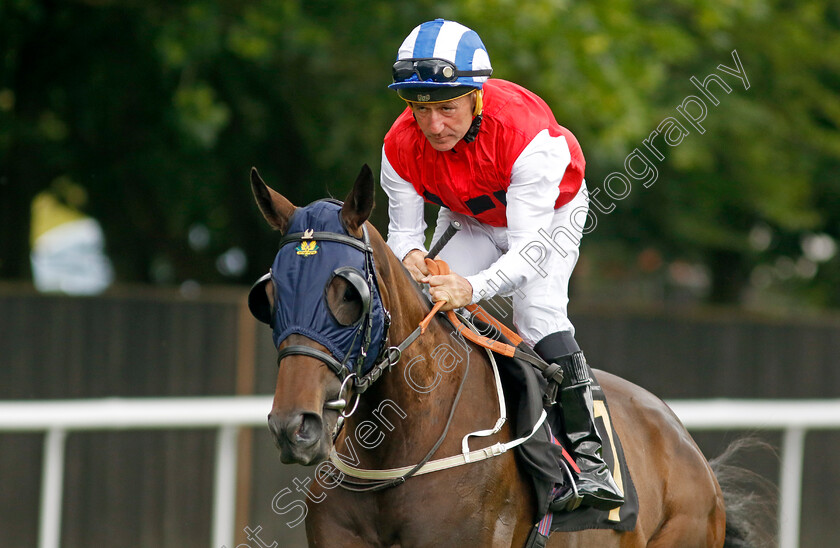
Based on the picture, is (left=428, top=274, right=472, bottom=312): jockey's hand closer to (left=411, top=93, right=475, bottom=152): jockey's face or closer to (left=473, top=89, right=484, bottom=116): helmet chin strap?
(left=411, top=93, right=475, bottom=152): jockey's face

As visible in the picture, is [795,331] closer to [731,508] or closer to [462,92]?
[731,508]

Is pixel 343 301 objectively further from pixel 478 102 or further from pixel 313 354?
pixel 478 102

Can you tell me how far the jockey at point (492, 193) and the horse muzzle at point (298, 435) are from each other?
0.76m

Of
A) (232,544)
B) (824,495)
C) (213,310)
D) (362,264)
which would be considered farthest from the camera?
(824,495)

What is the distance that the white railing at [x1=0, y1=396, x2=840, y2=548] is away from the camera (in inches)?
195

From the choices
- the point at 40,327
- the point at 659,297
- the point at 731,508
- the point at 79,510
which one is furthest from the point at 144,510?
the point at 659,297

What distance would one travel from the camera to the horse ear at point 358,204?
2871mm

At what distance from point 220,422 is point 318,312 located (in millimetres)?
3018

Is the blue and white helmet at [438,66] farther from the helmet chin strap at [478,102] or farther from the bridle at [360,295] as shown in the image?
the bridle at [360,295]

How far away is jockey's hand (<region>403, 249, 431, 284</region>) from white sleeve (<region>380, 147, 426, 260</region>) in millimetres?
101

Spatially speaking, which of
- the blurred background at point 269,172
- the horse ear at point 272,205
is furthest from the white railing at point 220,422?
the horse ear at point 272,205

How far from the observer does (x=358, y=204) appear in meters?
2.90

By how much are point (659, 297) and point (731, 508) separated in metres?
14.8

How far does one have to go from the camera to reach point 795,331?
8.46m
